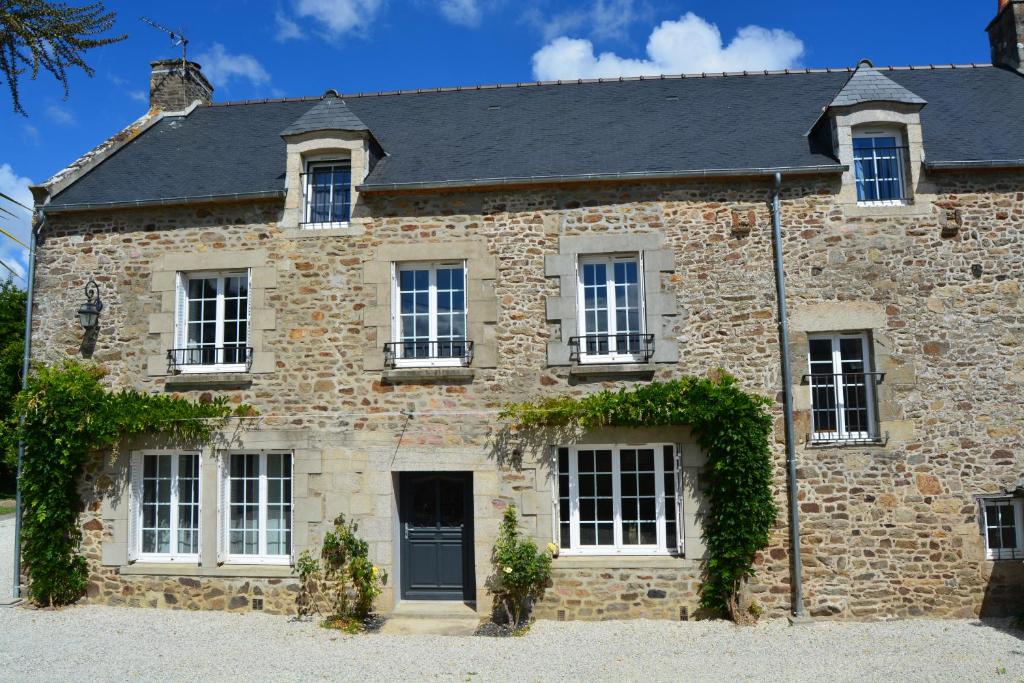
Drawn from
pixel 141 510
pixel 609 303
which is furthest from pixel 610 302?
pixel 141 510

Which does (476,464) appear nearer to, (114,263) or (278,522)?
(278,522)

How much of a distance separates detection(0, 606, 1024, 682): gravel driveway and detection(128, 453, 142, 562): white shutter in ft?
2.94

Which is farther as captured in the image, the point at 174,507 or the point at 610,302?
the point at 174,507

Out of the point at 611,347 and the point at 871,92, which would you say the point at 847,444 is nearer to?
the point at 611,347

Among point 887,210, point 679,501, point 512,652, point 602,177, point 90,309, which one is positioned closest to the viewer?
point 512,652

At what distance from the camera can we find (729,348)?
8797 millimetres

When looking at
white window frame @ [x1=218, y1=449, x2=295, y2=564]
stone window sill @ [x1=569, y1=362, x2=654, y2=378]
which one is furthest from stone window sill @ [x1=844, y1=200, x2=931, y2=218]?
white window frame @ [x1=218, y1=449, x2=295, y2=564]

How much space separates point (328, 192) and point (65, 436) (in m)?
4.42

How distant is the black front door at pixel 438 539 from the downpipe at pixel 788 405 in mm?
3790

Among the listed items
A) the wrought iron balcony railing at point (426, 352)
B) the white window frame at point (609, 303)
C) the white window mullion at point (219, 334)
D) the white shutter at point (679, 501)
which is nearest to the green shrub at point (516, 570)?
the white shutter at point (679, 501)

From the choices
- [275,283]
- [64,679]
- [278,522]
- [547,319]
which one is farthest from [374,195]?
[64,679]

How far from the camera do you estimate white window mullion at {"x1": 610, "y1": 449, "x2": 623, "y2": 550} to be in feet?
28.7

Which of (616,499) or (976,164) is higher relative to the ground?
(976,164)

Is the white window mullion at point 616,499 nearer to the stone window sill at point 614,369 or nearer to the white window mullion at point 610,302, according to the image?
the stone window sill at point 614,369
